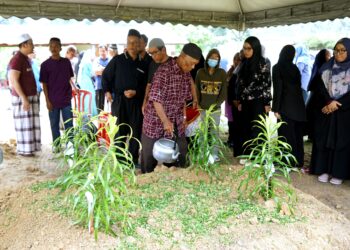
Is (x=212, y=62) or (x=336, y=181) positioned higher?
(x=212, y=62)

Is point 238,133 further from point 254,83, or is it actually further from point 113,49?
point 113,49

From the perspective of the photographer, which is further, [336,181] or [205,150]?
[336,181]

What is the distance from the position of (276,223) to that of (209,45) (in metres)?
23.8

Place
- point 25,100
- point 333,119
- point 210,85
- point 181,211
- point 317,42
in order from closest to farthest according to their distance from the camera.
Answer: point 181,211 < point 333,119 < point 210,85 < point 25,100 < point 317,42

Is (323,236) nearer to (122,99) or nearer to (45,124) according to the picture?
(122,99)

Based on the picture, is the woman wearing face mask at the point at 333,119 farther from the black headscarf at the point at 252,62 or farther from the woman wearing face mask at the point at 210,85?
the woman wearing face mask at the point at 210,85


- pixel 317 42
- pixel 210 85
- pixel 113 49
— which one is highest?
pixel 317 42

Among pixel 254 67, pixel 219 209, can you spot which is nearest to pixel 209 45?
pixel 254 67

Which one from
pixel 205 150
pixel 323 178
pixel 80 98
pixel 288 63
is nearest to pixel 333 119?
pixel 323 178

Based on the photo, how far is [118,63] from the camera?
164 inches

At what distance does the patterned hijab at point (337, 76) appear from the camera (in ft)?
12.6

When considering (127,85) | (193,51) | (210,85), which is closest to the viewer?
(193,51)

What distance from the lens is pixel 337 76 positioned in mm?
3951

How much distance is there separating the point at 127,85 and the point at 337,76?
2.40 m
